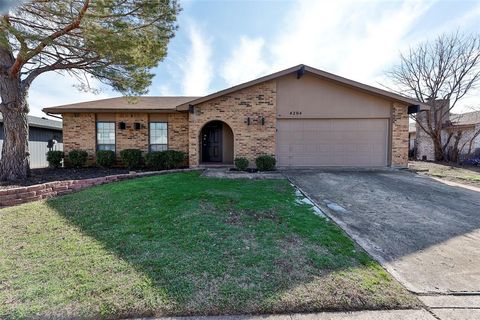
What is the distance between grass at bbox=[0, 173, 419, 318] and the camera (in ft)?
7.79

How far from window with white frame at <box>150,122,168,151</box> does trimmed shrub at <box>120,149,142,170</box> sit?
85cm

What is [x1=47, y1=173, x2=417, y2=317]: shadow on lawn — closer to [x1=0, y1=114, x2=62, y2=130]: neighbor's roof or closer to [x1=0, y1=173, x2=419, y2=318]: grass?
[x1=0, y1=173, x2=419, y2=318]: grass

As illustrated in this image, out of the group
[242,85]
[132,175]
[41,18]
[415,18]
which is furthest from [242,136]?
[415,18]

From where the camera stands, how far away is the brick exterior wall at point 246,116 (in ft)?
34.6

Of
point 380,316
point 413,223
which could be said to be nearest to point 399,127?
point 413,223

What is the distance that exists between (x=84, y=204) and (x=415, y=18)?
13571mm

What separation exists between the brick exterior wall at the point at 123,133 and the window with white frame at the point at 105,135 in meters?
0.19

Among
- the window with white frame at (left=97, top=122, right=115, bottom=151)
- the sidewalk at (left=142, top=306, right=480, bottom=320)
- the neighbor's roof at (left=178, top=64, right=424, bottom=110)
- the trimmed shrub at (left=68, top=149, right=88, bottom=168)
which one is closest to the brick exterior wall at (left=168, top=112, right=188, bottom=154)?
the neighbor's roof at (left=178, top=64, right=424, bottom=110)

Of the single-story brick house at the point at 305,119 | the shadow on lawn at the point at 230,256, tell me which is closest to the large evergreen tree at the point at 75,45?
the single-story brick house at the point at 305,119

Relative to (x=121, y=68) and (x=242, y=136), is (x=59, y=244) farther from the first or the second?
(x=242, y=136)

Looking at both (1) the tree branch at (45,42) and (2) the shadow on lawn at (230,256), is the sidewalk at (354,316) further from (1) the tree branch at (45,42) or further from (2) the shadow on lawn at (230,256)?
(1) the tree branch at (45,42)

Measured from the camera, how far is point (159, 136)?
11.9m

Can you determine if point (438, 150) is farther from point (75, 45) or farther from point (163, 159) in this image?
point (75, 45)

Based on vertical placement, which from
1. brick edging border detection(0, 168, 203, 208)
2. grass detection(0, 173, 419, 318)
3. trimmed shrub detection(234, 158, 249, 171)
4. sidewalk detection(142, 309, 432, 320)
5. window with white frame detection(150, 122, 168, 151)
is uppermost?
window with white frame detection(150, 122, 168, 151)
